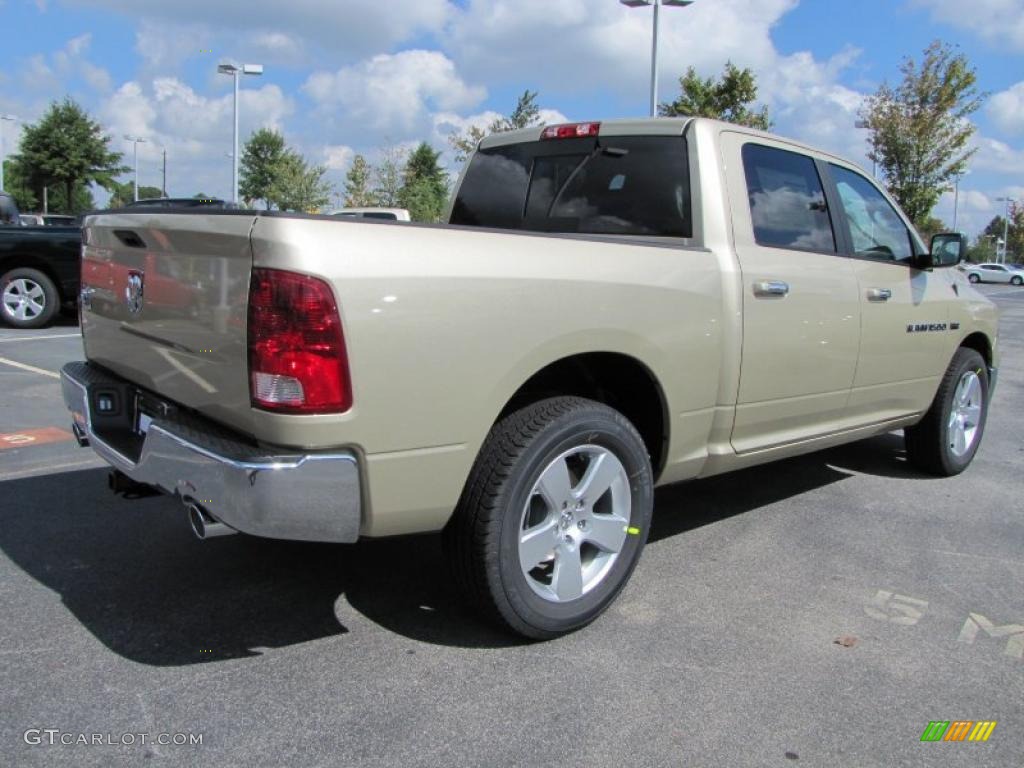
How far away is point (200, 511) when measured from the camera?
2.53 meters

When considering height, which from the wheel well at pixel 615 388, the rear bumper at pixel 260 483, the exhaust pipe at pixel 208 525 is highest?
the wheel well at pixel 615 388

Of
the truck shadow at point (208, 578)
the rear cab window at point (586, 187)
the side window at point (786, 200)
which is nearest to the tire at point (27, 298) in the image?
the truck shadow at point (208, 578)

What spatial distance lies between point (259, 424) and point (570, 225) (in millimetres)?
2017

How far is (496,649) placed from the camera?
2.94 meters

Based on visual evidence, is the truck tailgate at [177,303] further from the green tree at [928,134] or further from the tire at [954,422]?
the green tree at [928,134]

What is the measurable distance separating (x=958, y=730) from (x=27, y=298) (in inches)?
451

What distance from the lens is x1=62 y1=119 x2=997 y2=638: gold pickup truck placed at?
2369 mm

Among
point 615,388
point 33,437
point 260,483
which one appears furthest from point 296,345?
point 33,437

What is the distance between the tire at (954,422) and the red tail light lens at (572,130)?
8.81 ft

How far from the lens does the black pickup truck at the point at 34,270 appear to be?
10789mm

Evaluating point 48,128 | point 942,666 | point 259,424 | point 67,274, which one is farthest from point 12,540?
point 48,128

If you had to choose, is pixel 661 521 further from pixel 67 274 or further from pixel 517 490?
pixel 67 274

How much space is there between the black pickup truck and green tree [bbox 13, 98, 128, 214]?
3869 centimetres

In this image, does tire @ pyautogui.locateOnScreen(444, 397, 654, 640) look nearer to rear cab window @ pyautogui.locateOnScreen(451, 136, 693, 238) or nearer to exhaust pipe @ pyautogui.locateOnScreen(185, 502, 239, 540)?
exhaust pipe @ pyautogui.locateOnScreen(185, 502, 239, 540)
